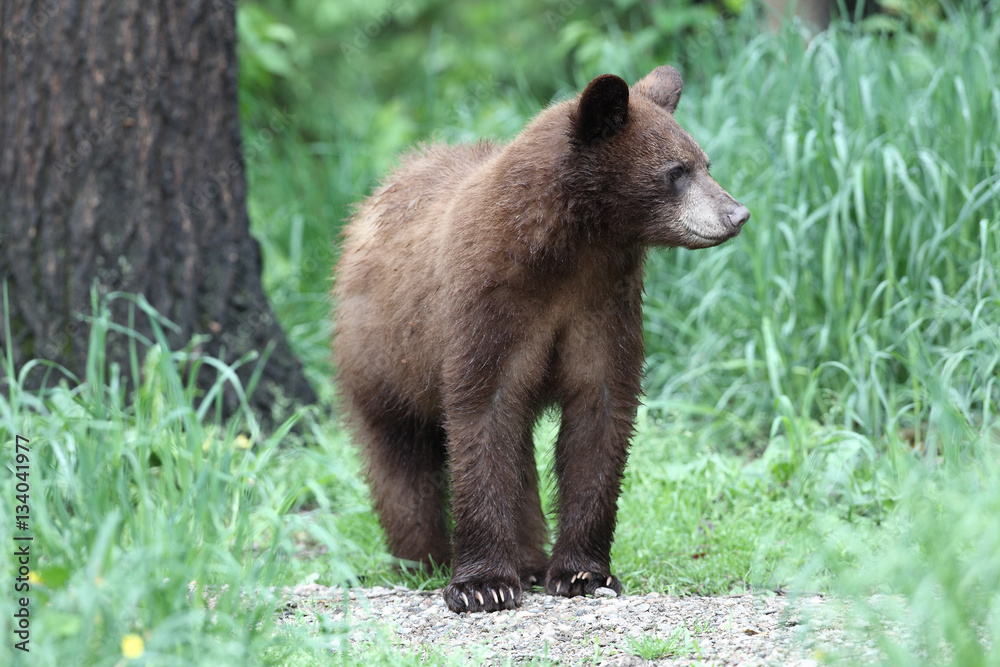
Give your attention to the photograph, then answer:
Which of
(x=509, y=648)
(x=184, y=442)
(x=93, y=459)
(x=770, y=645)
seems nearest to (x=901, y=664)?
(x=770, y=645)

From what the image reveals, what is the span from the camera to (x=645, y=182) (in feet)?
10.9

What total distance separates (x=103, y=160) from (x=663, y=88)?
2.80 metres

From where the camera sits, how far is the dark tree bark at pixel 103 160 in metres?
4.93

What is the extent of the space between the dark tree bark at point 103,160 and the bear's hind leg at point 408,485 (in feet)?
4.37

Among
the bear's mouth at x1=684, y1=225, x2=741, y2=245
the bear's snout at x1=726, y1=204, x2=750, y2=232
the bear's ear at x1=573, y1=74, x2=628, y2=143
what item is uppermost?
the bear's ear at x1=573, y1=74, x2=628, y2=143

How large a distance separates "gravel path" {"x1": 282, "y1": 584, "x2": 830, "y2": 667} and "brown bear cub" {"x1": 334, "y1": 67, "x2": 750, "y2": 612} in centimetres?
16

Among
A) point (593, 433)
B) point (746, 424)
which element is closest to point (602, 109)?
point (593, 433)

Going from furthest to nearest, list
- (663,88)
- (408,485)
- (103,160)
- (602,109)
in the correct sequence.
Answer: (103,160) < (408,485) < (663,88) < (602,109)

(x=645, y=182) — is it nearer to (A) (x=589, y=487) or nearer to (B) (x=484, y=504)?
(A) (x=589, y=487)

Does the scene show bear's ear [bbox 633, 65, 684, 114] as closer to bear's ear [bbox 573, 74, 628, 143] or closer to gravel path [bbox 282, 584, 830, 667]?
bear's ear [bbox 573, 74, 628, 143]

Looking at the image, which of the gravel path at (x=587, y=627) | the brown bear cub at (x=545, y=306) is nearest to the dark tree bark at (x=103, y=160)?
the brown bear cub at (x=545, y=306)

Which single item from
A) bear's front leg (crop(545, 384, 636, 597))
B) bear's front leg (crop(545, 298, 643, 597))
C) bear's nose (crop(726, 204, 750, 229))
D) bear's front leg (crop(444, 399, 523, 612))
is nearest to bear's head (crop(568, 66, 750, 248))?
bear's nose (crop(726, 204, 750, 229))

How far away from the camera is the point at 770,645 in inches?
110

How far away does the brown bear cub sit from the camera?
10.9 ft
